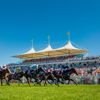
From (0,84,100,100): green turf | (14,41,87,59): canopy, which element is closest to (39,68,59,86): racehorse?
(0,84,100,100): green turf

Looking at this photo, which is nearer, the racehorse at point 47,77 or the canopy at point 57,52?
the racehorse at point 47,77

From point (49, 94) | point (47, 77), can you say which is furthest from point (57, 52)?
point (49, 94)

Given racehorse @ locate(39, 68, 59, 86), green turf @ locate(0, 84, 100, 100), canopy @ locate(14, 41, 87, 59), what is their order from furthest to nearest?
canopy @ locate(14, 41, 87, 59) → racehorse @ locate(39, 68, 59, 86) → green turf @ locate(0, 84, 100, 100)

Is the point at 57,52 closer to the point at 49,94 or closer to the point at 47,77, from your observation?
the point at 47,77

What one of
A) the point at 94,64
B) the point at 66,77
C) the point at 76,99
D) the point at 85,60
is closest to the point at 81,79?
the point at 66,77

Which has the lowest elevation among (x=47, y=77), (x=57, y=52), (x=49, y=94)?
(x=49, y=94)

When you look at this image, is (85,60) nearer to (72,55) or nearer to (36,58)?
(72,55)

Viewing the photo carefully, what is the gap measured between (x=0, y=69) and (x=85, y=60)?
1123 inches

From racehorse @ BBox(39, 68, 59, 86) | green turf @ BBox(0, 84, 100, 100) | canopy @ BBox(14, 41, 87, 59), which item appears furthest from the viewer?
canopy @ BBox(14, 41, 87, 59)

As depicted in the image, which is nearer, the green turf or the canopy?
the green turf

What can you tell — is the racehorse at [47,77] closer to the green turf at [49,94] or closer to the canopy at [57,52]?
the green turf at [49,94]

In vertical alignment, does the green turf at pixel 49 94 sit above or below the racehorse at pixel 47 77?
below

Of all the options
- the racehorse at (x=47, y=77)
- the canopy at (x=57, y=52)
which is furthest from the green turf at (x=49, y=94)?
the canopy at (x=57, y=52)

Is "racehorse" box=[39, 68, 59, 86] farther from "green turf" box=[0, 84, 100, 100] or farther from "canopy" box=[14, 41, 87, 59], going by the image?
"canopy" box=[14, 41, 87, 59]
